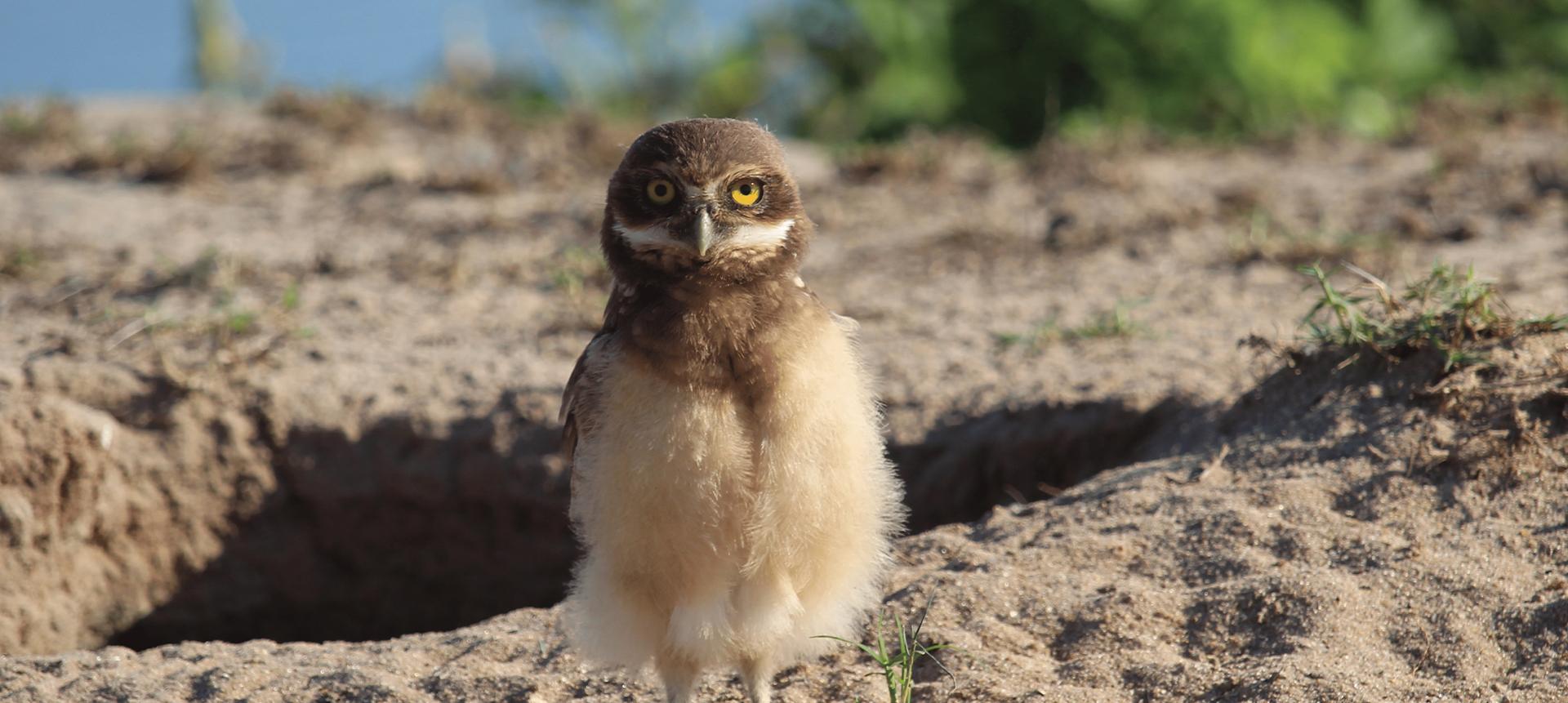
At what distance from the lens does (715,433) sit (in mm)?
3752

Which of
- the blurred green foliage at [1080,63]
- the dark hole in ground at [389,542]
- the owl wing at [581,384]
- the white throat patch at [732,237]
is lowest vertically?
the dark hole in ground at [389,542]

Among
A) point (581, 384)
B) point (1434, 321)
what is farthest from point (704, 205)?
point (1434, 321)

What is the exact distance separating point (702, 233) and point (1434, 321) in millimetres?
2733

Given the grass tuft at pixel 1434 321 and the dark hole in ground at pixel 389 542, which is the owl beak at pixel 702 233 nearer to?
the grass tuft at pixel 1434 321

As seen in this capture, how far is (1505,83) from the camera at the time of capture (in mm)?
11750

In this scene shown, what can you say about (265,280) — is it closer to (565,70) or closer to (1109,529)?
(1109,529)

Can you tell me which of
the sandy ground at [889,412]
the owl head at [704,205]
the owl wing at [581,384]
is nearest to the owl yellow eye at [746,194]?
the owl head at [704,205]

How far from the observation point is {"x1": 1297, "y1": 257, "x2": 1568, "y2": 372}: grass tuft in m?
4.77

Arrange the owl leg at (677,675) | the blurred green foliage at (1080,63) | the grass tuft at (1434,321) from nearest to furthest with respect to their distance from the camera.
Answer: the owl leg at (677,675), the grass tuft at (1434,321), the blurred green foliage at (1080,63)

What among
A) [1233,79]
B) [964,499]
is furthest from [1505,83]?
[964,499]

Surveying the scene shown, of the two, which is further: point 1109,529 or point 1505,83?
point 1505,83

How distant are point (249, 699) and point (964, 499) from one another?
3.07m

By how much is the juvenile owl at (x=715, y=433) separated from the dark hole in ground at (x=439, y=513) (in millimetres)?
1899

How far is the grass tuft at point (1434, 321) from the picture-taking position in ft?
15.7
